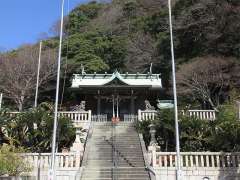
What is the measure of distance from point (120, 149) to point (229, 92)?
1479cm

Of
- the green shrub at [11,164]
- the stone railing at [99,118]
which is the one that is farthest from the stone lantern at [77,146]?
the stone railing at [99,118]

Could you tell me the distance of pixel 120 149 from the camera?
20.3 metres

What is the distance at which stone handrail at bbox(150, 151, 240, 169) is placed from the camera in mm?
17234

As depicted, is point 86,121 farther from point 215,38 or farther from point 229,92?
point 215,38

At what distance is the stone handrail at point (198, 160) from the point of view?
56.5 ft

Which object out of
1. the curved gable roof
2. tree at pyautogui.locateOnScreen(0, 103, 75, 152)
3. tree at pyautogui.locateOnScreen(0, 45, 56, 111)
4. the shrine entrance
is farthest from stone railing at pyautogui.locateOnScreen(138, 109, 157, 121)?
tree at pyautogui.locateOnScreen(0, 45, 56, 111)

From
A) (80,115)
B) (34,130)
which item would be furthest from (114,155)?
(80,115)

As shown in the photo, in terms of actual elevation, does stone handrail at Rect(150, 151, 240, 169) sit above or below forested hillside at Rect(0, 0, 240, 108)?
below

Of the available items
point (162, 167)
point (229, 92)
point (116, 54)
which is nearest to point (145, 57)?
point (116, 54)

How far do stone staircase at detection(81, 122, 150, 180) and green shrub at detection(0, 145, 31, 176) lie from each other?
9.32 ft

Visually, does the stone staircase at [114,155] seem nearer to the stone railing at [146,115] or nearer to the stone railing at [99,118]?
the stone railing at [146,115]

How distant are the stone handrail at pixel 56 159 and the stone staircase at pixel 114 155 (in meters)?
0.58

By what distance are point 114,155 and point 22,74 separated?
20880 millimetres

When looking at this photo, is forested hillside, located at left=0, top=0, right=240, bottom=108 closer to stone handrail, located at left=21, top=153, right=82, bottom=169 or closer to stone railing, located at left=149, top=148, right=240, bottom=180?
stone railing, located at left=149, top=148, right=240, bottom=180
